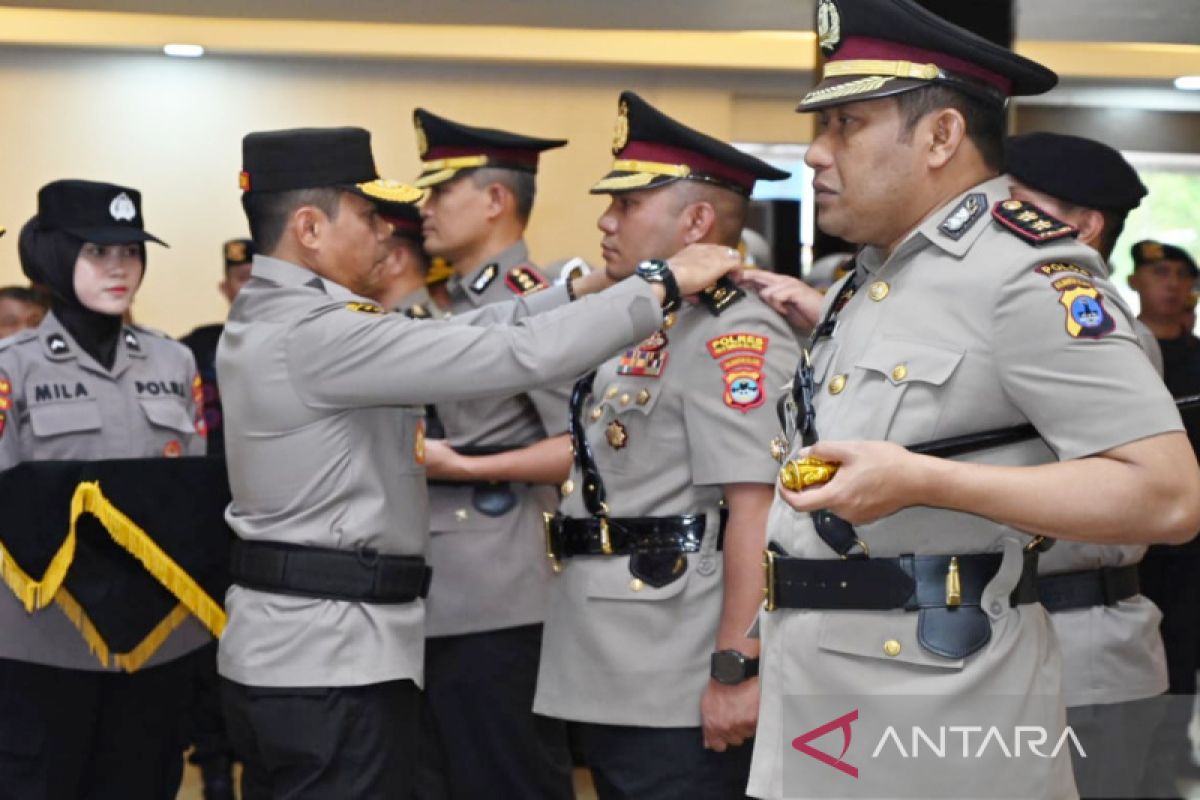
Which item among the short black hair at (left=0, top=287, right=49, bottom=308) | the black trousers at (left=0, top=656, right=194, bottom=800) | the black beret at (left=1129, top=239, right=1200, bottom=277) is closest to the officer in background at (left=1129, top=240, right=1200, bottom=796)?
the black beret at (left=1129, top=239, right=1200, bottom=277)

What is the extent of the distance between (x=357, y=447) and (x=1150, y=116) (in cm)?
326

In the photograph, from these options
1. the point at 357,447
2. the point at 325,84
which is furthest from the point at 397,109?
the point at 357,447

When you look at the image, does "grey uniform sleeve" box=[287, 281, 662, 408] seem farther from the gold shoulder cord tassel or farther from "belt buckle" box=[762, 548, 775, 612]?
the gold shoulder cord tassel

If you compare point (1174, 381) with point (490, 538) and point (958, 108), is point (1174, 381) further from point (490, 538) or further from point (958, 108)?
point (958, 108)

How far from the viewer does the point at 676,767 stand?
2.68 m

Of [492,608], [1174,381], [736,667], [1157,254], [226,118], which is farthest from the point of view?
[226,118]

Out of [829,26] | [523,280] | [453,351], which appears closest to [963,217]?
[829,26]

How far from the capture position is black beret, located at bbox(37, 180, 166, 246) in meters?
3.72

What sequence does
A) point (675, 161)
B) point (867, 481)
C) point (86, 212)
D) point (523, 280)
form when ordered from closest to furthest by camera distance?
point (867, 481), point (675, 161), point (86, 212), point (523, 280)

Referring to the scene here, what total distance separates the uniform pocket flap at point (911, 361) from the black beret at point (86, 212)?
2.37 metres

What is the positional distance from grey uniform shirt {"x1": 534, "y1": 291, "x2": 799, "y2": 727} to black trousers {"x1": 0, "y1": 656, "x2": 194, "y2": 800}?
3.90 feet

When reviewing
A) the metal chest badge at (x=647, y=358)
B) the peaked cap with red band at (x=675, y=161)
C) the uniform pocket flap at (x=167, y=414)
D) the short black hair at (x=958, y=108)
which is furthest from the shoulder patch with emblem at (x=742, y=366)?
the uniform pocket flap at (x=167, y=414)

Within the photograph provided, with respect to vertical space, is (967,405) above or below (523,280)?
above

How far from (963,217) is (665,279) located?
0.79 m
